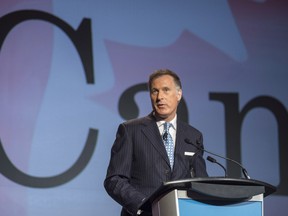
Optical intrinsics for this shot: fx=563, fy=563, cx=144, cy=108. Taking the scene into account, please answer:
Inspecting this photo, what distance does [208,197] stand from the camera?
2139 millimetres

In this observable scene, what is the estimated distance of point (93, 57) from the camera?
4090mm

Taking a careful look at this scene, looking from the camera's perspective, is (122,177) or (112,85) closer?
(122,177)

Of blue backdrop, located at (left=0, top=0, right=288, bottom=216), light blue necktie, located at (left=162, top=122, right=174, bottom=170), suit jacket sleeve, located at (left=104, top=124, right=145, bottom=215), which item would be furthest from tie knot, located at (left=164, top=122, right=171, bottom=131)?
blue backdrop, located at (left=0, top=0, right=288, bottom=216)

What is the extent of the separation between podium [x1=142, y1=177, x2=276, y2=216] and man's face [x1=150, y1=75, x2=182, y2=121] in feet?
2.42

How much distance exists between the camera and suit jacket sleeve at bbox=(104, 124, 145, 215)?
7.91 ft

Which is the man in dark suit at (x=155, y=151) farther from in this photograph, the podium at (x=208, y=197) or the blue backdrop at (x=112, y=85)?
the blue backdrop at (x=112, y=85)

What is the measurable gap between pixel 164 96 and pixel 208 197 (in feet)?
2.76

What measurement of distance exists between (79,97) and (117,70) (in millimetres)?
363

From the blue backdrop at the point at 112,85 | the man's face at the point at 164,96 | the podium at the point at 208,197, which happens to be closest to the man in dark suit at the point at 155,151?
the man's face at the point at 164,96

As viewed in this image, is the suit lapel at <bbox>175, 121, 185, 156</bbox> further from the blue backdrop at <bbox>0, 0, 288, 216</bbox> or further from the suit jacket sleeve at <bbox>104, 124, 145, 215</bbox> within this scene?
the blue backdrop at <bbox>0, 0, 288, 216</bbox>

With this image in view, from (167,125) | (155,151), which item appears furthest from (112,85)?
(155,151)

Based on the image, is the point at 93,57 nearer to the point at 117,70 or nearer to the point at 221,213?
the point at 117,70

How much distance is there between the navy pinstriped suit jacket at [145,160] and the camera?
269 centimetres

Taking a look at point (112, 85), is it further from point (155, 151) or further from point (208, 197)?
point (208, 197)
